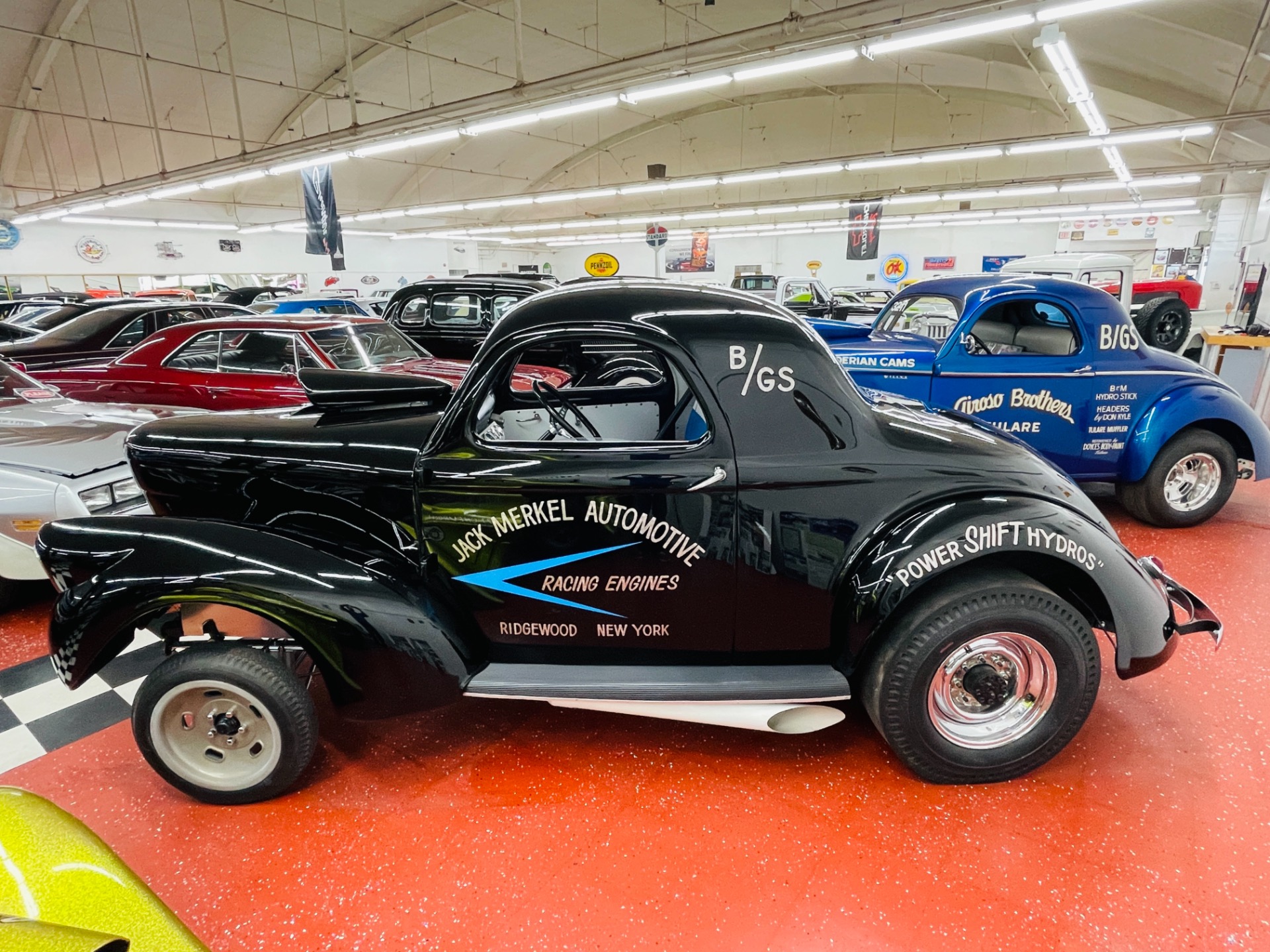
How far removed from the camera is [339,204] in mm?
24359

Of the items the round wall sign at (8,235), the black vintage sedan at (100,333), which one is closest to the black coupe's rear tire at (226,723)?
the black vintage sedan at (100,333)

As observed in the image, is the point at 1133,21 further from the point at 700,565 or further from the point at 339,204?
the point at 339,204

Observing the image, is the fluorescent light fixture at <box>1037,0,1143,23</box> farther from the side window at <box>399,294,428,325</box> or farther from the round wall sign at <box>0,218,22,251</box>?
the round wall sign at <box>0,218,22,251</box>

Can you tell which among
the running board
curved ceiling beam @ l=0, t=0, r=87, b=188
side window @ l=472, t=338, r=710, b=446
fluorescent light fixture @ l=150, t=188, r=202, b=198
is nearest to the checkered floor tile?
the running board

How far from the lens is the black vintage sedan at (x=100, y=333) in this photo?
7168 millimetres

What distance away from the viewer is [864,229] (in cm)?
1791

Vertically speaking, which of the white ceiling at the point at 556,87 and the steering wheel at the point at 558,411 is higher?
the white ceiling at the point at 556,87

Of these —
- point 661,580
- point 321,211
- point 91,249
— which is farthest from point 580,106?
point 91,249

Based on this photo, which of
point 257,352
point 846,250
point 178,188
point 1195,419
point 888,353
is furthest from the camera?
point 846,250

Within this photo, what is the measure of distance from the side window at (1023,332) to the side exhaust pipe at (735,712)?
3.49 m

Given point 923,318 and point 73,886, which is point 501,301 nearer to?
point 923,318

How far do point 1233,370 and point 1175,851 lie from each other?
7.64 metres

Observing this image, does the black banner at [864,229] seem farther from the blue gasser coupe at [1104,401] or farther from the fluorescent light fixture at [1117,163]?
the blue gasser coupe at [1104,401]

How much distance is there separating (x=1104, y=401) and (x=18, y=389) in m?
7.86
